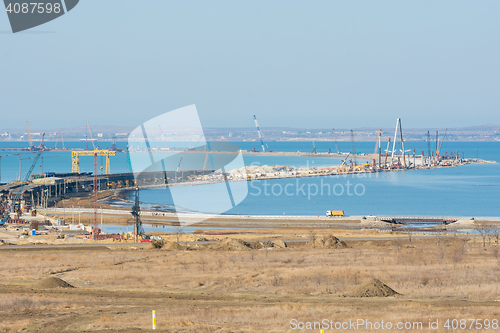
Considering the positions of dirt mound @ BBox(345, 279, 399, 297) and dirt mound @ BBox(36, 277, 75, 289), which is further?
dirt mound @ BBox(36, 277, 75, 289)

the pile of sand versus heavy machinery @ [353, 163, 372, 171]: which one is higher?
the pile of sand

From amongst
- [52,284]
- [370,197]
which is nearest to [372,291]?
[52,284]

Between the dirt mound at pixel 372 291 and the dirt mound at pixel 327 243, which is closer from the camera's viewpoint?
the dirt mound at pixel 372 291

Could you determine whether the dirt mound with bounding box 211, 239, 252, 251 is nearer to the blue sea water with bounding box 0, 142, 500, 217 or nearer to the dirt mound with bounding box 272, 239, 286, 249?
the dirt mound with bounding box 272, 239, 286, 249

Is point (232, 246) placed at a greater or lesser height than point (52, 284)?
lesser

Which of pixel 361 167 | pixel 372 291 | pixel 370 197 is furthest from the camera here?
pixel 361 167

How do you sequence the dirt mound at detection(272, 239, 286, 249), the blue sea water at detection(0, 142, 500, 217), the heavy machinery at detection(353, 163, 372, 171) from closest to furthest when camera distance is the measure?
the dirt mound at detection(272, 239, 286, 249), the blue sea water at detection(0, 142, 500, 217), the heavy machinery at detection(353, 163, 372, 171)

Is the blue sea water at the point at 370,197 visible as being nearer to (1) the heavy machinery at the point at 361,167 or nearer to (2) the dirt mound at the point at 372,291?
(1) the heavy machinery at the point at 361,167

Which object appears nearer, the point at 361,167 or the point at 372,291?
the point at 372,291

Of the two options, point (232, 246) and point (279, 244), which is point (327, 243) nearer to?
point (279, 244)

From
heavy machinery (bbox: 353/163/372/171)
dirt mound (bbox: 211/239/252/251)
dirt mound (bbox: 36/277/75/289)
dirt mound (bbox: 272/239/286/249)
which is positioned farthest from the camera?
heavy machinery (bbox: 353/163/372/171)

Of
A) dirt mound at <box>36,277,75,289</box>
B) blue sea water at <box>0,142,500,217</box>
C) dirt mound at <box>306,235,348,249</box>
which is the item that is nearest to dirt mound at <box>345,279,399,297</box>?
dirt mound at <box>36,277,75,289</box>

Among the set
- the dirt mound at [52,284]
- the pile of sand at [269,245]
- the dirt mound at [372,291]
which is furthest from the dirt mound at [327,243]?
the dirt mound at [52,284]

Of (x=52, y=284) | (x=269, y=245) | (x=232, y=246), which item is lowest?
(x=269, y=245)
